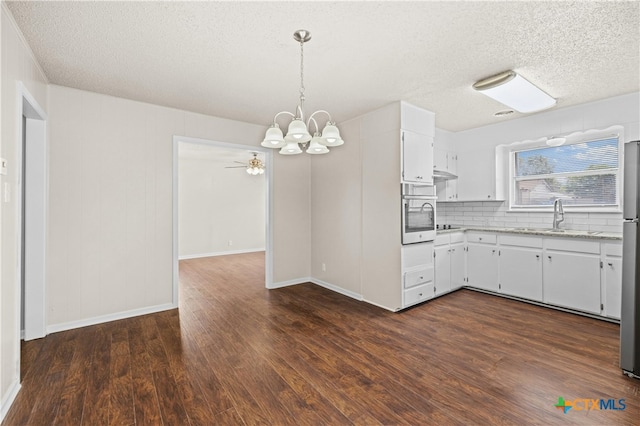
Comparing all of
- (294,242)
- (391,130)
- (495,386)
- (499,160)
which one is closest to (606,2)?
(391,130)

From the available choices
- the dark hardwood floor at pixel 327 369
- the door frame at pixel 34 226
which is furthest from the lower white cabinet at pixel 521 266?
the door frame at pixel 34 226

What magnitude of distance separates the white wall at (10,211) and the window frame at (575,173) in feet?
18.4

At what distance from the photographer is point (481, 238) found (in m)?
4.40

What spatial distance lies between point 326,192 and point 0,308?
378 cm

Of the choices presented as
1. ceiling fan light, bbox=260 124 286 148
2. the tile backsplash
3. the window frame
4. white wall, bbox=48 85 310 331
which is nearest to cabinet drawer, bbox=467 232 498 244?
the tile backsplash

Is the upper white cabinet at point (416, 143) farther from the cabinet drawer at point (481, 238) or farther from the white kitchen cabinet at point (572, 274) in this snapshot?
the white kitchen cabinet at point (572, 274)

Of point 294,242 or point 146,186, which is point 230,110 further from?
point 294,242

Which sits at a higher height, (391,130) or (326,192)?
(391,130)

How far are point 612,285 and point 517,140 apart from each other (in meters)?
2.21

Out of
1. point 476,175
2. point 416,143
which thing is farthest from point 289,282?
point 476,175

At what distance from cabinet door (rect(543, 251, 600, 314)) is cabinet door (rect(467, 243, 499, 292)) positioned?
615 mm

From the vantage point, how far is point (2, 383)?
189 cm

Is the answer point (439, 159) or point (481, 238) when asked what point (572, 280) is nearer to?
point (481, 238)

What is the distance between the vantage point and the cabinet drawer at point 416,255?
3.68 m
